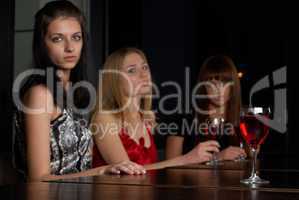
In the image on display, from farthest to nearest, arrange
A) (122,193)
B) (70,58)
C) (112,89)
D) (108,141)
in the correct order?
1. (112,89)
2. (108,141)
3. (70,58)
4. (122,193)

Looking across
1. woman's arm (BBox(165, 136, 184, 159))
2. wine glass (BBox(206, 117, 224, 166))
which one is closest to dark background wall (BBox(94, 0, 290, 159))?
woman's arm (BBox(165, 136, 184, 159))

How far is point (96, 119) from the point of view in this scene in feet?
8.48

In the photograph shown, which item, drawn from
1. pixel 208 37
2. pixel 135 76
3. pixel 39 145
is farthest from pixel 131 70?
pixel 208 37

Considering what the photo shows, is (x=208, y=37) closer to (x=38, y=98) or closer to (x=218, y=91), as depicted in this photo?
(x=218, y=91)

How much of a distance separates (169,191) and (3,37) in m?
1.99

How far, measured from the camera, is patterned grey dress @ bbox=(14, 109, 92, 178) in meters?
1.95

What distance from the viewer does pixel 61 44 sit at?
2096mm

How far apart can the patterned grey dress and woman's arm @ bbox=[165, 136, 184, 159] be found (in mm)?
1079

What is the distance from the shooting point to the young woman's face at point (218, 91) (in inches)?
119

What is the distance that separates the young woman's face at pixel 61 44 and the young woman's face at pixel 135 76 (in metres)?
0.54

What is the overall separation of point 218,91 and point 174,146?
412 millimetres

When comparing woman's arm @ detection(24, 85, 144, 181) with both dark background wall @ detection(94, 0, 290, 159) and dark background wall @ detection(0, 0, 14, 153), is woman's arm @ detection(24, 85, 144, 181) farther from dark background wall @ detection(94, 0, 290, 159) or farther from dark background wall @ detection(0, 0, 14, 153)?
dark background wall @ detection(94, 0, 290, 159)

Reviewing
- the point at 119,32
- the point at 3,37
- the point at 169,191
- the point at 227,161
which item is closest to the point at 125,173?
the point at 169,191

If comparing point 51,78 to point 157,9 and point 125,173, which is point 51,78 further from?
point 157,9
